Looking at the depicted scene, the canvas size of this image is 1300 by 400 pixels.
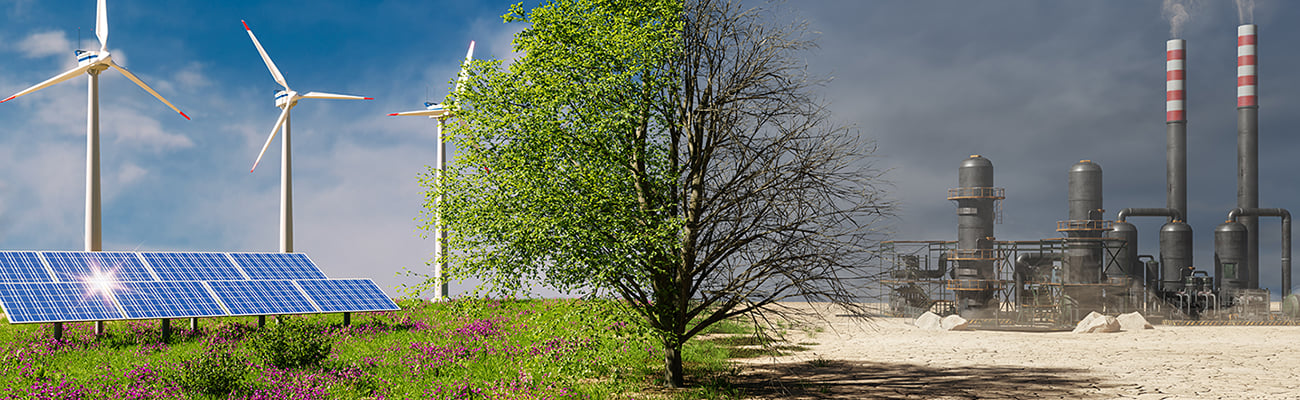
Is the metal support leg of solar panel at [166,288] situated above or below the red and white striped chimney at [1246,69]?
below

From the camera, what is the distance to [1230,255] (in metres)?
52.1

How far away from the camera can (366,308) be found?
26.0 m

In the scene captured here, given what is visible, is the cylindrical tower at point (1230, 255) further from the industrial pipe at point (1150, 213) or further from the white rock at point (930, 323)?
the white rock at point (930, 323)

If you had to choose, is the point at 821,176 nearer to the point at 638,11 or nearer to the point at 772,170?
the point at 772,170

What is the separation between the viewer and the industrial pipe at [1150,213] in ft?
174

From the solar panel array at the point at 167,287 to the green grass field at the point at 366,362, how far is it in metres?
0.88

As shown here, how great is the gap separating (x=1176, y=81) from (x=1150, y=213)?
36.1 feet

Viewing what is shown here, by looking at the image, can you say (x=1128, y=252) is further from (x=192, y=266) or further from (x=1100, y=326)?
(x=192, y=266)

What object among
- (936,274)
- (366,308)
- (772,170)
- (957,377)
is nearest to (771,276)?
(772,170)

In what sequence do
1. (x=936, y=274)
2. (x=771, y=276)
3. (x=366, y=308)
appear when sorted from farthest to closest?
(x=936, y=274)
(x=366, y=308)
(x=771, y=276)

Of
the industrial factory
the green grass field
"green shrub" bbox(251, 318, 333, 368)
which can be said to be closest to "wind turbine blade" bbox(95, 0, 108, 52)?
the green grass field

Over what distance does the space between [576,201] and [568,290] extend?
5.69ft

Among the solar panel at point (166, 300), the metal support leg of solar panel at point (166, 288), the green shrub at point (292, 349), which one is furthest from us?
the solar panel at point (166, 300)

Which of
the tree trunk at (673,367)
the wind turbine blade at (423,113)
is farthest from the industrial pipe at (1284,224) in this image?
the tree trunk at (673,367)
